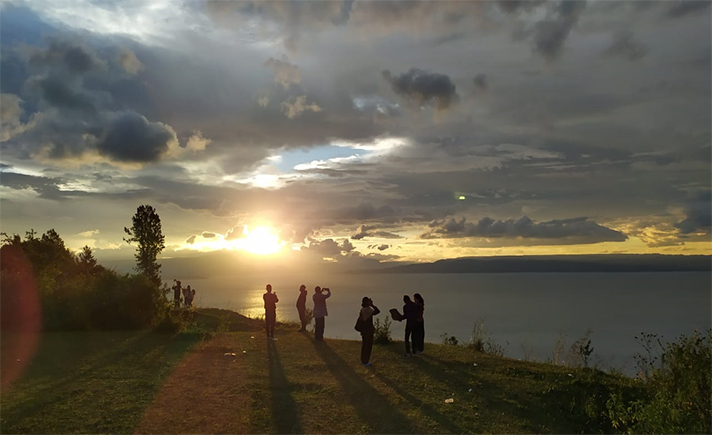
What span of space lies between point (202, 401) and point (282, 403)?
66.6 inches

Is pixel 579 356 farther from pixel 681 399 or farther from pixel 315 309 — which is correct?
pixel 315 309

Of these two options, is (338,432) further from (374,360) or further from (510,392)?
(374,360)

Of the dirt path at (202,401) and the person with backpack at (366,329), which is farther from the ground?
the person with backpack at (366,329)

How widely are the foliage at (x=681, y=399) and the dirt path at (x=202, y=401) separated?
704cm

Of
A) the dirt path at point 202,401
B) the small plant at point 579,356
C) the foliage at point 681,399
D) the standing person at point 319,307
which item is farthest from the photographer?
the standing person at point 319,307

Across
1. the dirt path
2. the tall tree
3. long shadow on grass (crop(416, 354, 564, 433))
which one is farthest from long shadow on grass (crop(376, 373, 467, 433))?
the tall tree

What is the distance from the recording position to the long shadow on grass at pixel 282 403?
364 inches

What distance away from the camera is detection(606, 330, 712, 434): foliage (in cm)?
874

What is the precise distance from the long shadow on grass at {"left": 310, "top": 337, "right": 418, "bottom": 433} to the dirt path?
2.25 m

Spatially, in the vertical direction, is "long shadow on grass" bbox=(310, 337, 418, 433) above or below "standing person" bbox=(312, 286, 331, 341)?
below

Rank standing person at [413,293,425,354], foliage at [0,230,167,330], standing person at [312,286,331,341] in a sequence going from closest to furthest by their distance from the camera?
standing person at [413,293,425,354] → standing person at [312,286,331,341] → foliage at [0,230,167,330]

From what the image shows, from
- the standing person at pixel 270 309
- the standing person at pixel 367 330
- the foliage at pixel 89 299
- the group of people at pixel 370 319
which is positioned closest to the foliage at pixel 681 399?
the group of people at pixel 370 319

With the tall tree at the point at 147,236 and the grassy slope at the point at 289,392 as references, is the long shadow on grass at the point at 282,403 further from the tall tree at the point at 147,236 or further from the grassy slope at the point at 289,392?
the tall tree at the point at 147,236

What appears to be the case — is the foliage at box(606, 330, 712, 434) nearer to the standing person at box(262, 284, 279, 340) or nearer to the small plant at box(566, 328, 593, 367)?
the small plant at box(566, 328, 593, 367)
